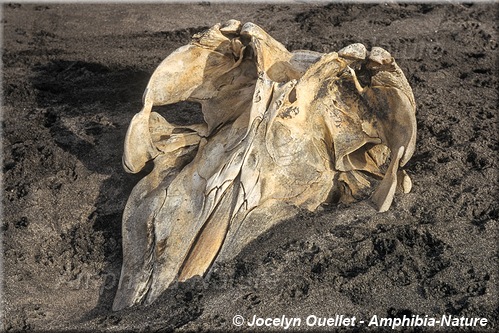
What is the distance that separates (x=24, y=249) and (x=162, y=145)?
1089 millimetres

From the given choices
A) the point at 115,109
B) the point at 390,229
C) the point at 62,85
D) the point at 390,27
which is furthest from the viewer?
the point at 390,27

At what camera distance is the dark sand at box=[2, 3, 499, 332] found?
169 inches

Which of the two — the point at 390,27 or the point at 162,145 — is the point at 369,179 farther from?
the point at 390,27

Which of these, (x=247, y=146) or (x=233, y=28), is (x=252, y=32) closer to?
(x=233, y=28)

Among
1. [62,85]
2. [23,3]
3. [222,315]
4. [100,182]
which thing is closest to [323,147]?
[222,315]

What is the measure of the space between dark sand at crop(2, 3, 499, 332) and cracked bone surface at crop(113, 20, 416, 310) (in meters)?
0.17

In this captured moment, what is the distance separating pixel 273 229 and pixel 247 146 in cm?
48

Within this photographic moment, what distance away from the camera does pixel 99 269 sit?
16.9 feet

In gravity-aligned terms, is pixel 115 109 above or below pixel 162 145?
below

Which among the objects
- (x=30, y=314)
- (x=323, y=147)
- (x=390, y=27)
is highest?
(x=323, y=147)

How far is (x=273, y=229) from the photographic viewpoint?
471 cm

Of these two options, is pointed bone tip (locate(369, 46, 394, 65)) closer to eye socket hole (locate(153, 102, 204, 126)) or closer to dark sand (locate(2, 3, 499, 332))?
dark sand (locate(2, 3, 499, 332))

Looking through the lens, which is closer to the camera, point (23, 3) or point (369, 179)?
point (369, 179)

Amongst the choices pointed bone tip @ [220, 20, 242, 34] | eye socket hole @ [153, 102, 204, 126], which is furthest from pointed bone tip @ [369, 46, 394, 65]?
eye socket hole @ [153, 102, 204, 126]
